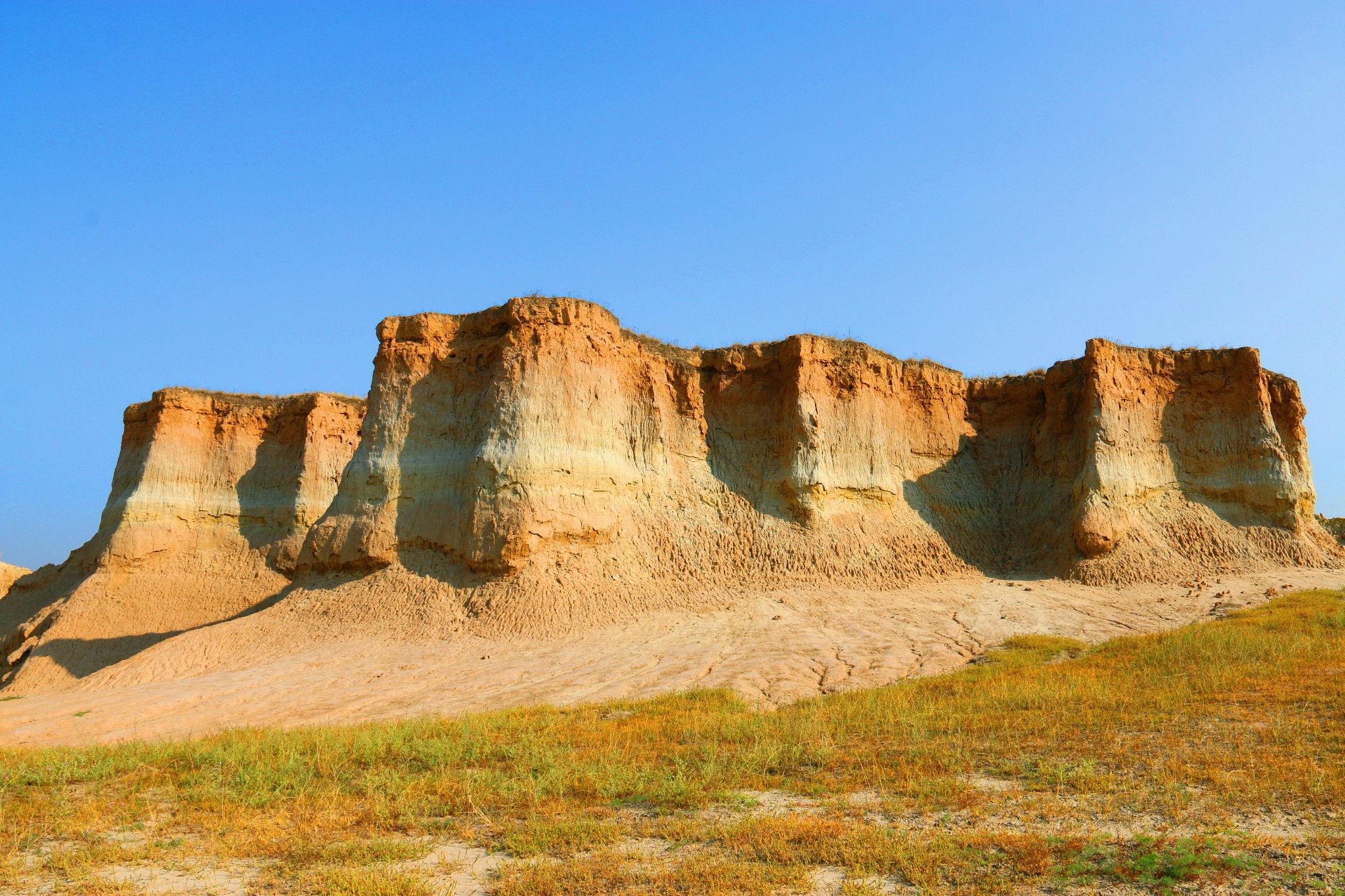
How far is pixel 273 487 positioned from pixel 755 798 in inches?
993

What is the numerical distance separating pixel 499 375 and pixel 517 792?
12.8m

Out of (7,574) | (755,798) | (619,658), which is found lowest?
(755,798)

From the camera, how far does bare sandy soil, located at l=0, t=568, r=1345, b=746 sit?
11.7 metres

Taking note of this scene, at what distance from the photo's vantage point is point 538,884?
15.3ft

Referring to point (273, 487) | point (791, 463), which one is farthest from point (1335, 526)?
point (273, 487)

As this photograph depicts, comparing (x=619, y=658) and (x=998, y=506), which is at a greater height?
(x=998, y=506)

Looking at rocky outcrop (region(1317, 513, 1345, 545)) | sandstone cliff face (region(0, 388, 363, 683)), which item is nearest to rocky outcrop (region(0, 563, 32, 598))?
sandstone cliff face (region(0, 388, 363, 683))

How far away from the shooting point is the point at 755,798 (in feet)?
20.8

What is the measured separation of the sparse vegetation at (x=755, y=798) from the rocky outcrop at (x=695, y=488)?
25.4 feet

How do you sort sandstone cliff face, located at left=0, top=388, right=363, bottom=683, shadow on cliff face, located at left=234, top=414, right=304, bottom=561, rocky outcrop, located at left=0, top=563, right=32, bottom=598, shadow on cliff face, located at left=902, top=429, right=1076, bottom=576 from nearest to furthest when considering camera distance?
shadow on cliff face, located at left=902, top=429, right=1076, bottom=576
sandstone cliff face, located at left=0, top=388, right=363, bottom=683
shadow on cliff face, located at left=234, top=414, right=304, bottom=561
rocky outcrop, located at left=0, top=563, right=32, bottom=598

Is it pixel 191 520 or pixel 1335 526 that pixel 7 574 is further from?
pixel 1335 526

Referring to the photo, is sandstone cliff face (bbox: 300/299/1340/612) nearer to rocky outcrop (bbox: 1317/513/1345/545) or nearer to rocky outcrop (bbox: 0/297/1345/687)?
rocky outcrop (bbox: 0/297/1345/687)

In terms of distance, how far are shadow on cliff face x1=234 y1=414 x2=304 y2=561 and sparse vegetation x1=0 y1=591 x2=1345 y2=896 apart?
18.1 meters

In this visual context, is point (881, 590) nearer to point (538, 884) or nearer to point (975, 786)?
point (975, 786)
